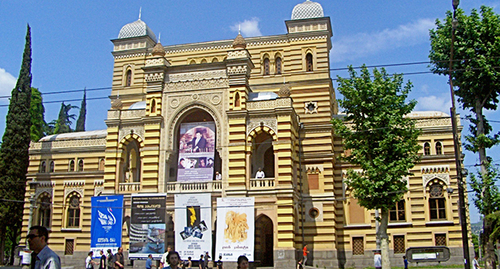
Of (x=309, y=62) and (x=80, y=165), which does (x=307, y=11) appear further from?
(x=80, y=165)

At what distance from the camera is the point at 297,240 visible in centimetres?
3447

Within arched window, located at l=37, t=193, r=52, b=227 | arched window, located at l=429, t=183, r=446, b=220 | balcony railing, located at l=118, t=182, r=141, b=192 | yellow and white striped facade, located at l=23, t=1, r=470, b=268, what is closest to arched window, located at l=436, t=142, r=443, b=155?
yellow and white striped facade, located at l=23, t=1, r=470, b=268

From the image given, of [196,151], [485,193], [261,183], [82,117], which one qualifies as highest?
[82,117]

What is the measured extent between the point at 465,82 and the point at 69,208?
111ft

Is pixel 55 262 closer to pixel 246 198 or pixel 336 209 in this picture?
pixel 246 198

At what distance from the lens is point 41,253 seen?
7992mm

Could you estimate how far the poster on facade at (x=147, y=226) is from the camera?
33.0 metres

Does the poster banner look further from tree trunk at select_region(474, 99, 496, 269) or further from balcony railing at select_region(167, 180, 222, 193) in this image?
tree trunk at select_region(474, 99, 496, 269)

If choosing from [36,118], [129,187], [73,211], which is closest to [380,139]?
[129,187]

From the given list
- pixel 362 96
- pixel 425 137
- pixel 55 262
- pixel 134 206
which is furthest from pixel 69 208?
pixel 55 262

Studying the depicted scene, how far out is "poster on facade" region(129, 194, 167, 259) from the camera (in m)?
33.0

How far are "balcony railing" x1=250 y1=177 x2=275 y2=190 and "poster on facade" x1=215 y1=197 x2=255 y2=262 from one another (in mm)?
1374

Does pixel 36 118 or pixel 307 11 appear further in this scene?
pixel 36 118

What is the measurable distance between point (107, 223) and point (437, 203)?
24866 millimetres
